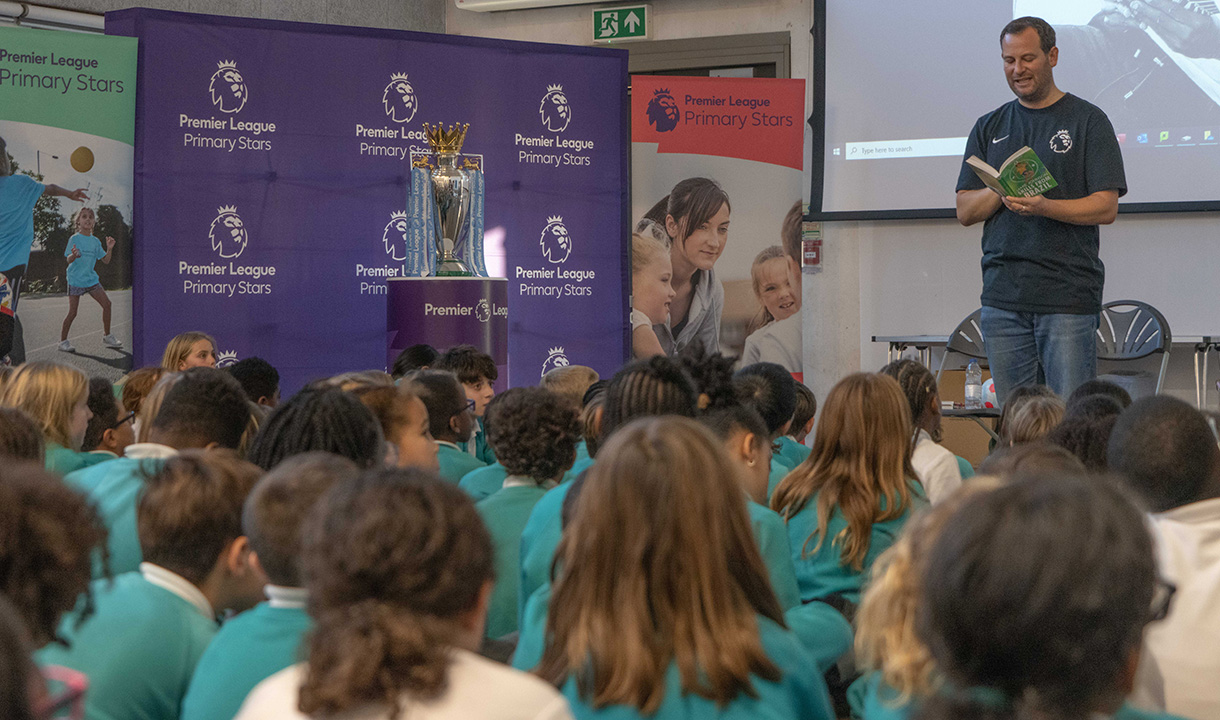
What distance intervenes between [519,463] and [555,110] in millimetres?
4384

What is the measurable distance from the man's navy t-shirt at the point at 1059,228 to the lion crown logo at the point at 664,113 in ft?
12.0

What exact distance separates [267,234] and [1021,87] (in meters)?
4.01

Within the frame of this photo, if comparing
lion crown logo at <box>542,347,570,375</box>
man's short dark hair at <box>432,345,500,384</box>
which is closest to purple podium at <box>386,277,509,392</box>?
lion crown logo at <box>542,347,570,375</box>

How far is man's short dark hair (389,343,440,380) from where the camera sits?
4.62 m

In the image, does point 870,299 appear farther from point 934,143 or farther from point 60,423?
point 60,423

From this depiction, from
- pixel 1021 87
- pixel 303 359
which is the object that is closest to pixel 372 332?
pixel 303 359

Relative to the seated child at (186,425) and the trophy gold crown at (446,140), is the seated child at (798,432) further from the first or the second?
the trophy gold crown at (446,140)

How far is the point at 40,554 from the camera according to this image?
114 centimetres

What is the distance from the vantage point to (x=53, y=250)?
17.9ft

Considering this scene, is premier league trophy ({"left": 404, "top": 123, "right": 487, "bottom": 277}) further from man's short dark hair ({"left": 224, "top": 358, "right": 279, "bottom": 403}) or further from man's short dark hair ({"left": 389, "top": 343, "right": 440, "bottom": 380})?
man's short dark hair ({"left": 224, "top": 358, "right": 279, "bottom": 403})

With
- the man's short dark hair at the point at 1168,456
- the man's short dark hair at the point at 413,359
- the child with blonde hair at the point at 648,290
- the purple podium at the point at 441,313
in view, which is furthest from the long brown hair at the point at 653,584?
the child with blonde hair at the point at 648,290

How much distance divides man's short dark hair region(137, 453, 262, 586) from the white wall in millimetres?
6145

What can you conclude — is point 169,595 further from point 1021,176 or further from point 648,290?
point 648,290

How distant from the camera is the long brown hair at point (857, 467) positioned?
7.31ft
